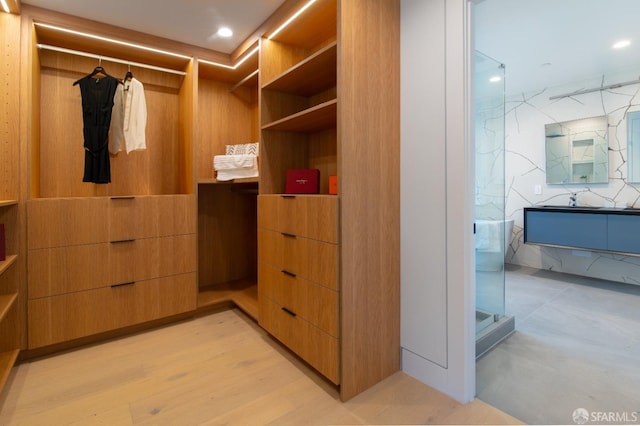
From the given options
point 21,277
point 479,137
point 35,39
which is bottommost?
point 21,277

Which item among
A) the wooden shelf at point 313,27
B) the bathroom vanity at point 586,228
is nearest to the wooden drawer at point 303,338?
the wooden shelf at point 313,27

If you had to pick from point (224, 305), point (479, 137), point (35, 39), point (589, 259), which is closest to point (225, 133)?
point (35, 39)

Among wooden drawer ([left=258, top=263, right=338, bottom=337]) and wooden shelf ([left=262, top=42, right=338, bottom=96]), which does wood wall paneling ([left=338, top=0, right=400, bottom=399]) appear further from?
wooden shelf ([left=262, top=42, right=338, bottom=96])

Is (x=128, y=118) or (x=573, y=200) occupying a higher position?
(x=128, y=118)

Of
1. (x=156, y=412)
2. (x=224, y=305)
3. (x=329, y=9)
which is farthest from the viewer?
(x=224, y=305)

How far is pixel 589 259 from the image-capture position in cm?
388

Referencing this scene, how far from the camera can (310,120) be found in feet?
6.80

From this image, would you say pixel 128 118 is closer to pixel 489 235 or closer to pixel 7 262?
pixel 7 262

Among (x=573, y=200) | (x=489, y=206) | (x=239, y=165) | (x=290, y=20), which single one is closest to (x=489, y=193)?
(x=489, y=206)

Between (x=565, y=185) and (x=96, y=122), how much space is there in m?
5.14

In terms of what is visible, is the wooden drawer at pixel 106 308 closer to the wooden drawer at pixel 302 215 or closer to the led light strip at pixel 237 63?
the wooden drawer at pixel 302 215

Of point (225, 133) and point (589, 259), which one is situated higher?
point (225, 133)

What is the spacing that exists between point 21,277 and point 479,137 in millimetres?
3156

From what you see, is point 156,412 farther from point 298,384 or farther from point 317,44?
point 317,44
